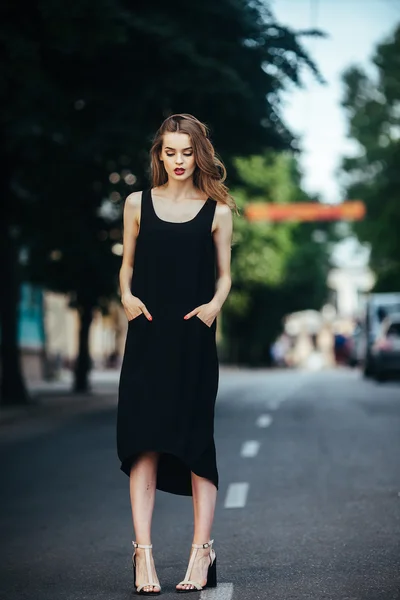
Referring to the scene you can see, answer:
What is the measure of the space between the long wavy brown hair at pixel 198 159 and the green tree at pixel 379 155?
3651 centimetres

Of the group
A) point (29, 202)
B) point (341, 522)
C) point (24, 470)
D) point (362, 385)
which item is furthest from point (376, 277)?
point (341, 522)

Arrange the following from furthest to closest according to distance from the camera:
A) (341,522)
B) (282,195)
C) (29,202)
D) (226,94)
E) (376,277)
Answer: (282,195)
(376,277)
(29,202)
(226,94)
(341,522)

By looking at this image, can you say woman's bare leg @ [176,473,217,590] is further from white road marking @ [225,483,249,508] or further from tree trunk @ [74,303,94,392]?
tree trunk @ [74,303,94,392]

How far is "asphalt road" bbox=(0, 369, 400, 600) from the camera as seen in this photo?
5.96 metres

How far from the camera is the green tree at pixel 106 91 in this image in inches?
634

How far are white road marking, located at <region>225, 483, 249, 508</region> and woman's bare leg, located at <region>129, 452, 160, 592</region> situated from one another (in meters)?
3.31

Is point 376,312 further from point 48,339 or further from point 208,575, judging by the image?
point 208,575

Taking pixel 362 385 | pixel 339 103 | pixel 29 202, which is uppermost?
pixel 339 103

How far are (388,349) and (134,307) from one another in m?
26.0

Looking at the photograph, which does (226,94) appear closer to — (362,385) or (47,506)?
(47,506)

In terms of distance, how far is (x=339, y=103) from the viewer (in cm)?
5753

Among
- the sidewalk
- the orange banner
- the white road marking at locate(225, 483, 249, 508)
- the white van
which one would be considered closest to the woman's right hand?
the white road marking at locate(225, 483, 249, 508)

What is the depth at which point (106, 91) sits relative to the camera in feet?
59.4

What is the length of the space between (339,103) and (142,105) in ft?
134
